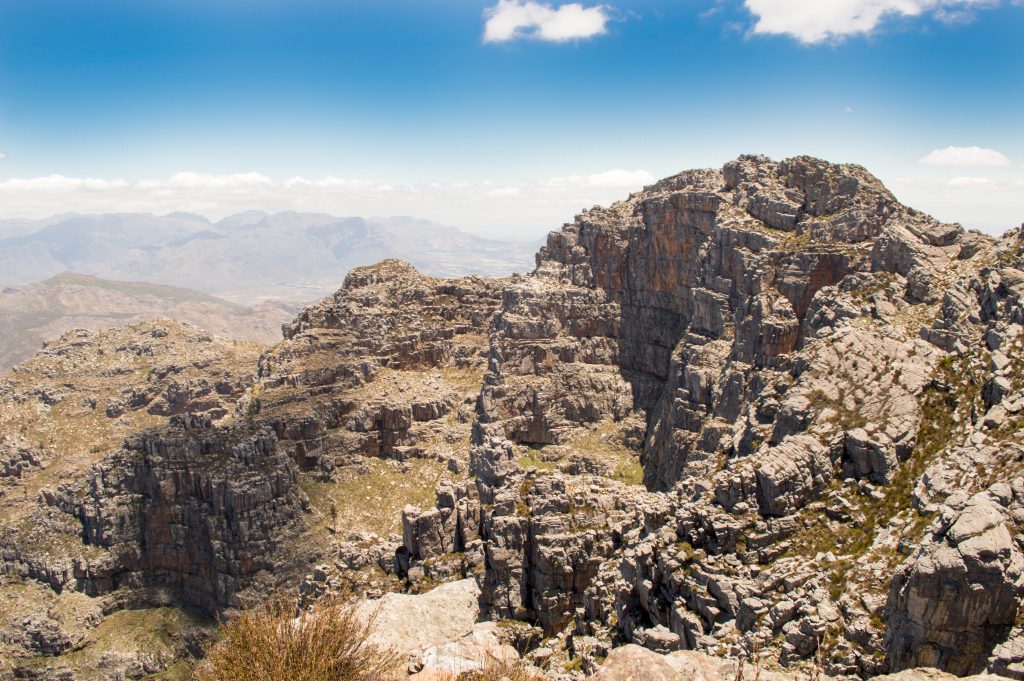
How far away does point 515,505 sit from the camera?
180 feet

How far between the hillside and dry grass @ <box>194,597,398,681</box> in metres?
4.02

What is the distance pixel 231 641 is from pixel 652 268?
8784 centimetres

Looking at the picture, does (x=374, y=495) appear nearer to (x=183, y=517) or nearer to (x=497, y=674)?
(x=183, y=517)

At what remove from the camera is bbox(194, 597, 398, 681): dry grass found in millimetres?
29328

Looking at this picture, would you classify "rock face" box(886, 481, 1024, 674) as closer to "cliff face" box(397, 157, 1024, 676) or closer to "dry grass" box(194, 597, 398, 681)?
"cliff face" box(397, 157, 1024, 676)

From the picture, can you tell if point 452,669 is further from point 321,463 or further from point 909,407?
point 321,463

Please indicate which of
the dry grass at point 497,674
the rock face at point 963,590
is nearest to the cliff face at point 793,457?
the rock face at point 963,590

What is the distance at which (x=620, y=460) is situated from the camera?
97.9m

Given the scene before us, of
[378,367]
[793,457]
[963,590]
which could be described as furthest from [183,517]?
[963,590]

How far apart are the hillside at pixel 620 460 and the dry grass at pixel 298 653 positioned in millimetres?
4022

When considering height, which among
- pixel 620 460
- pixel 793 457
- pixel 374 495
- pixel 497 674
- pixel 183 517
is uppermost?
pixel 793 457

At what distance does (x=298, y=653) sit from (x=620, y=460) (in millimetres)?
71754

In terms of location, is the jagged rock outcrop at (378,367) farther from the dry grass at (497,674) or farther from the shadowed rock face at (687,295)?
the dry grass at (497,674)

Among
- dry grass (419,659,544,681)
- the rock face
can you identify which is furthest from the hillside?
dry grass (419,659,544,681)
